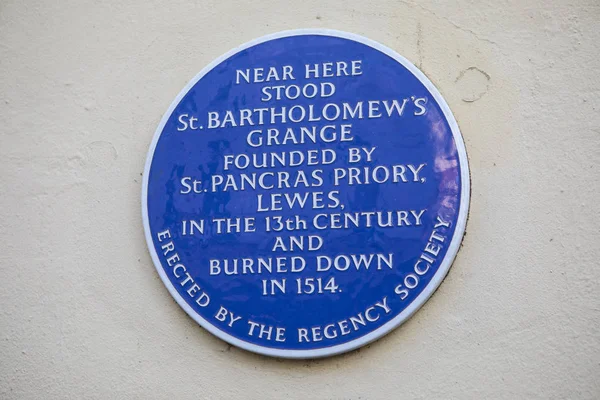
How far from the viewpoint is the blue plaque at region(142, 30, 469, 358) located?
338 centimetres

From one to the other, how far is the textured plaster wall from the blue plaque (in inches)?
3.8

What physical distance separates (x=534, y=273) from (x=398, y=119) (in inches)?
35.0

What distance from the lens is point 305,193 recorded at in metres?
3.56

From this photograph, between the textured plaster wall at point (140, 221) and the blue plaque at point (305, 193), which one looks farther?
the blue plaque at point (305, 193)

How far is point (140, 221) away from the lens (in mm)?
3721

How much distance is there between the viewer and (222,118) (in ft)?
12.3

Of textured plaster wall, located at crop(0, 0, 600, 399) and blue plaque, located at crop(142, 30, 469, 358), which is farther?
blue plaque, located at crop(142, 30, 469, 358)

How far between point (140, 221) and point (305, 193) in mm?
787

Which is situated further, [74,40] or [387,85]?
[74,40]

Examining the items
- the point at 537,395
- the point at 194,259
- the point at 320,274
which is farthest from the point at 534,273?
the point at 194,259

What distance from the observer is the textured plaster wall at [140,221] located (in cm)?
328

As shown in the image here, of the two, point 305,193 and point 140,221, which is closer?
point 305,193

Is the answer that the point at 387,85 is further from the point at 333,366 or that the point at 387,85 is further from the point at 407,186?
the point at 333,366

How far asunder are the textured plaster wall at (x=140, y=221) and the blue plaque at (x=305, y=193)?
0.32 ft
